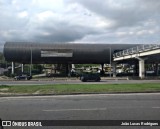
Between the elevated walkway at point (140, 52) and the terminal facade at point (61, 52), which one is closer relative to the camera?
the elevated walkway at point (140, 52)

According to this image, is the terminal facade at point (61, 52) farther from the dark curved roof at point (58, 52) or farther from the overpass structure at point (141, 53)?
the overpass structure at point (141, 53)

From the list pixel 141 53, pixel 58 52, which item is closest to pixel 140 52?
pixel 141 53

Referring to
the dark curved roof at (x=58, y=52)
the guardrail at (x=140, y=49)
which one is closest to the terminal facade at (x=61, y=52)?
the dark curved roof at (x=58, y=52)

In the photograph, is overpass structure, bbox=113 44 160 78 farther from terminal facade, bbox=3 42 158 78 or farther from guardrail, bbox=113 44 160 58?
terminal facade, bbox=3 42 158 78

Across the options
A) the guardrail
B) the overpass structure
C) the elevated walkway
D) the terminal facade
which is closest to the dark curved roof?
the terminal facade

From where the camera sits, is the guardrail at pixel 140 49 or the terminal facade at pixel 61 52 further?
the terminal facade at pixel 61 52

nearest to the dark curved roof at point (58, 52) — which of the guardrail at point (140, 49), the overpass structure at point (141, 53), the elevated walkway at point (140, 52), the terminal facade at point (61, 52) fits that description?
the terminal facade at point (61, 52)

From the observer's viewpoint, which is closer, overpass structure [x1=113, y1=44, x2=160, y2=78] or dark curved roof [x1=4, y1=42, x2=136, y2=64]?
overpass structure [x1=113, y1=44, x2=160, y2=78]

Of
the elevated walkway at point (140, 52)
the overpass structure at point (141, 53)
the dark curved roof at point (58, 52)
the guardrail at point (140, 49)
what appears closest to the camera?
the elevated walkway at point (140, 52)

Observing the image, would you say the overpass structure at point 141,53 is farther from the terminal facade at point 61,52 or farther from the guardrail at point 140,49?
the terminal facade at point 61,52

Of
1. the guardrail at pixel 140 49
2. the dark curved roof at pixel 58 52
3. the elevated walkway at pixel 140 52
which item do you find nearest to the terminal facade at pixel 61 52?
the dark curved roof at pixel 58 52

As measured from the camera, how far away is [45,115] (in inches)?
506

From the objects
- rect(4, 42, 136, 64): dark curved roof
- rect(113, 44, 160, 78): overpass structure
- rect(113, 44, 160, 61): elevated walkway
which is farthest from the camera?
rect(4, 42, 136, 64): dark curved roof

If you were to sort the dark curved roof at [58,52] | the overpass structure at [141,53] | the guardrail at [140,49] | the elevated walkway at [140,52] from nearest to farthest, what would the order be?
the elevated walkway at [140,52] < the overpass structure at [141,53] < the guardrail at [140,49] < the dark curved roof at [58,52]
